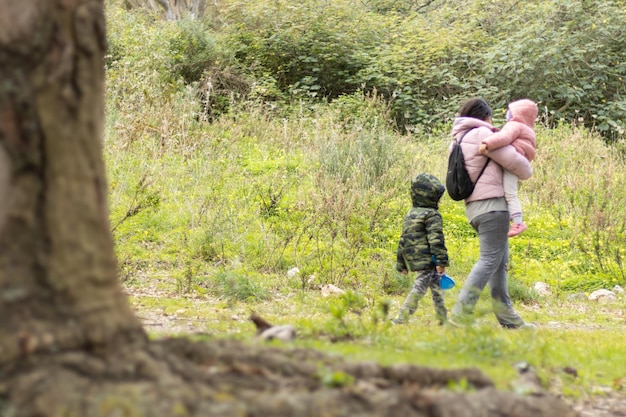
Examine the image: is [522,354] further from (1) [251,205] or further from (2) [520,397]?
(1) [251,205]

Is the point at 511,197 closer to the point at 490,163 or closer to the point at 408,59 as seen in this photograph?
the point at 490,163

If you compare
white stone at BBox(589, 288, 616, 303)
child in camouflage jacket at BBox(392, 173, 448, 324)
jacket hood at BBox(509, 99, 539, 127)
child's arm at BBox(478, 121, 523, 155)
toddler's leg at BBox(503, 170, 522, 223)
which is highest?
jacket hood at BBox(509, 99, 539, 127)

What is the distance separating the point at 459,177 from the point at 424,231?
0.62 meters

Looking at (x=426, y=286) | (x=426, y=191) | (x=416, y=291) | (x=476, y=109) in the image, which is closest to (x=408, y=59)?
(x=476, y=109)

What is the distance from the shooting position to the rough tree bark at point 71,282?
2271mm

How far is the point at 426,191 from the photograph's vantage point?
686 cm

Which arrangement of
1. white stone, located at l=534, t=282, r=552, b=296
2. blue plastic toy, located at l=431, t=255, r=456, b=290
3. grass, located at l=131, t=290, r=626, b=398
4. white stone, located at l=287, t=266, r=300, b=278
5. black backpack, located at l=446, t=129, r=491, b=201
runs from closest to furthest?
grass, located at l=131, t=290, r=626, b=398 < black backpack, located at l=446, t=129, r=491, b=201 < blue plastic toy, located at l=431, t=255, r=456, b=290 < white stone, located at l=287, t=266, r=300, b=278 < white stone, located at l=534, t=282, r=552, b=296

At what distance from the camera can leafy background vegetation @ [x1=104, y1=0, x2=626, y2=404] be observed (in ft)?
21.7

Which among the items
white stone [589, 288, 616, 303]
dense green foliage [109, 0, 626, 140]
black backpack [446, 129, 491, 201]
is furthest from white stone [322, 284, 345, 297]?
dense green foliage [109, 0, 626, 140]

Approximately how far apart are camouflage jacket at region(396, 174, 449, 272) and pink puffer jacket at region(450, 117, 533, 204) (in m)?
0.36

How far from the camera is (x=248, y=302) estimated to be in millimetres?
7570

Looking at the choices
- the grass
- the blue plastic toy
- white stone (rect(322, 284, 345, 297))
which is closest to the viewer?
the grass

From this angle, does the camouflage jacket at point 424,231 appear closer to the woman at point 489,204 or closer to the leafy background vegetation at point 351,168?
the woman at point 489,204

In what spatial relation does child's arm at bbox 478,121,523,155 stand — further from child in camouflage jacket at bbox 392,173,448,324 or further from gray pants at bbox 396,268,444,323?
gray pants at bbox 396,268,444,323
